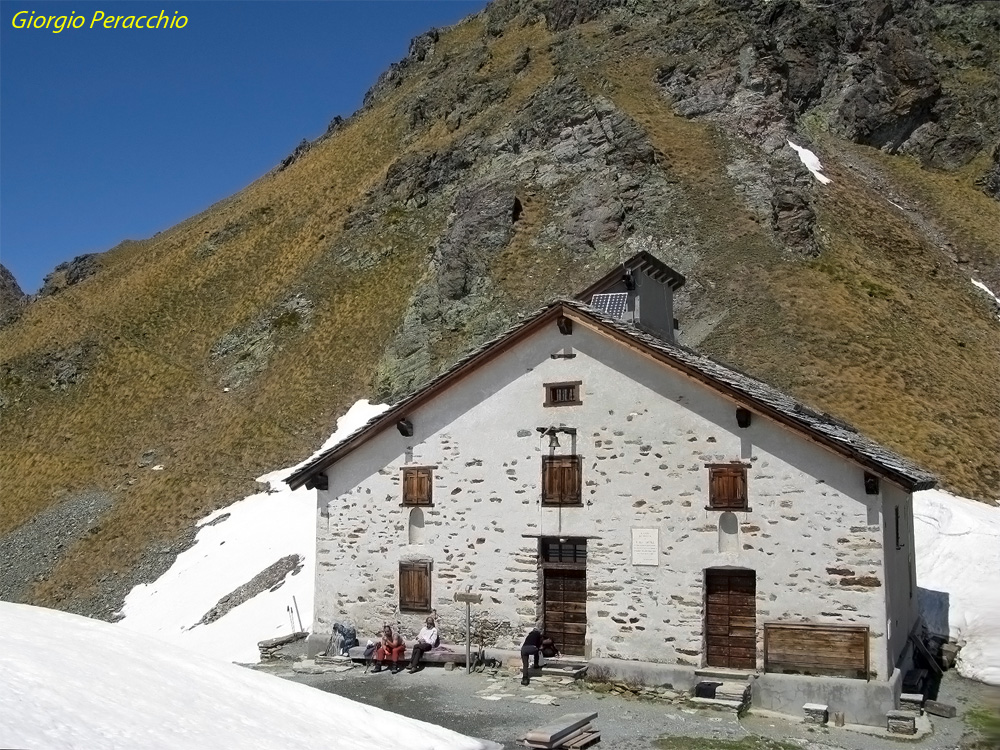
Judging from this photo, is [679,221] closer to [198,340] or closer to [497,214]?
[497,214]

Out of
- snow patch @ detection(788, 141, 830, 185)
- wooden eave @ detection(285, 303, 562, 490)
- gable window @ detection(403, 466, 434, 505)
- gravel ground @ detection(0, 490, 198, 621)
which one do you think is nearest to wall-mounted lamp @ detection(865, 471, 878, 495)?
wooden eave @ detection(285, 303, 562, 490)

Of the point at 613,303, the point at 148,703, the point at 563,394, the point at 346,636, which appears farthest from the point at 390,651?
the point at 613,303

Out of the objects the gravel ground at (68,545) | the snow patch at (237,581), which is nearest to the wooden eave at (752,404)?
the snow patch at (237,581)

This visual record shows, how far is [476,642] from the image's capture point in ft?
57.0

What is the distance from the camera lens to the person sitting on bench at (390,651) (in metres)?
17.3

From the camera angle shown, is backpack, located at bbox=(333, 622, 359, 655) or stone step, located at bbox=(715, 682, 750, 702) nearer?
stone step, located at bbox=(715, 682, 750, 702)

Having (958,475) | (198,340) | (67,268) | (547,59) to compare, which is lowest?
(958,475)

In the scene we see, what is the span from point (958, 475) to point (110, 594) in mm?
29353

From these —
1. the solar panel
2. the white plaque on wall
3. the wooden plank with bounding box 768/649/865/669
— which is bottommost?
the wooden plank with bounding box 768/649/865/669

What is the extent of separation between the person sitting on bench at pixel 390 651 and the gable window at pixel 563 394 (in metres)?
5.67

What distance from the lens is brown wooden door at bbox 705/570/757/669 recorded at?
1536 cm

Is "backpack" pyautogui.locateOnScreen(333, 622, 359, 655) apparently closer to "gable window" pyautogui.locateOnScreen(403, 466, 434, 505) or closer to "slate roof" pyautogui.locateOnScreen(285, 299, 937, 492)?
"gable window" pyautogui.locateOnScreen(403, 466, 434, 505)

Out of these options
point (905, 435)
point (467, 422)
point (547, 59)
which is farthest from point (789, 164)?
point (467, 422)

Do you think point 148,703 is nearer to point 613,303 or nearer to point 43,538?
point 613,303
